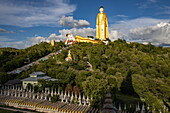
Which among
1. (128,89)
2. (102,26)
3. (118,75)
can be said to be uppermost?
(102,26)

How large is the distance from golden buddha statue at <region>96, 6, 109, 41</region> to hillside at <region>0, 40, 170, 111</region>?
27.8ft

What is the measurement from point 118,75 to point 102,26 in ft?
110

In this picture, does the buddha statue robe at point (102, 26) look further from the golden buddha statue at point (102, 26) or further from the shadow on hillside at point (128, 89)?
the shadow on hillside at point (128, 89)

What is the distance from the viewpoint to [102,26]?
188 ft

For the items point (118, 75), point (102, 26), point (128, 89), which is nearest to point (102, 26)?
point (102, 26)

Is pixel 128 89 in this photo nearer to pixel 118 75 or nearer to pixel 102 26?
pixel 118 75

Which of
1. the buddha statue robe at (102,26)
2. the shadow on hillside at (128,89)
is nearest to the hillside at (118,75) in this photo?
the shadow on hillside at (128,89)

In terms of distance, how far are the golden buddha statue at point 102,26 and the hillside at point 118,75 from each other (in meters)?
8.47

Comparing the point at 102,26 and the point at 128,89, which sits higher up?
the point at 102,26

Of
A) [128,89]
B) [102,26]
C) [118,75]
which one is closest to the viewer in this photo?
[128,89]

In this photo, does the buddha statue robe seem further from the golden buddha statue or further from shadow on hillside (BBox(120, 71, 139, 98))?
shadow on hillside (BBox(120, 71, 139, 98))

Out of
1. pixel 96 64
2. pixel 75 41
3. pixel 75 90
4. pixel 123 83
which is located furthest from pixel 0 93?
pixel 75 41

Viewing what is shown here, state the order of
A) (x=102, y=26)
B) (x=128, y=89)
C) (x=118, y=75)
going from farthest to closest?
(x=102, y=26), (x=118, y=75), (x=128, y=89)

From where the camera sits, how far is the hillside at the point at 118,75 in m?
18.4
